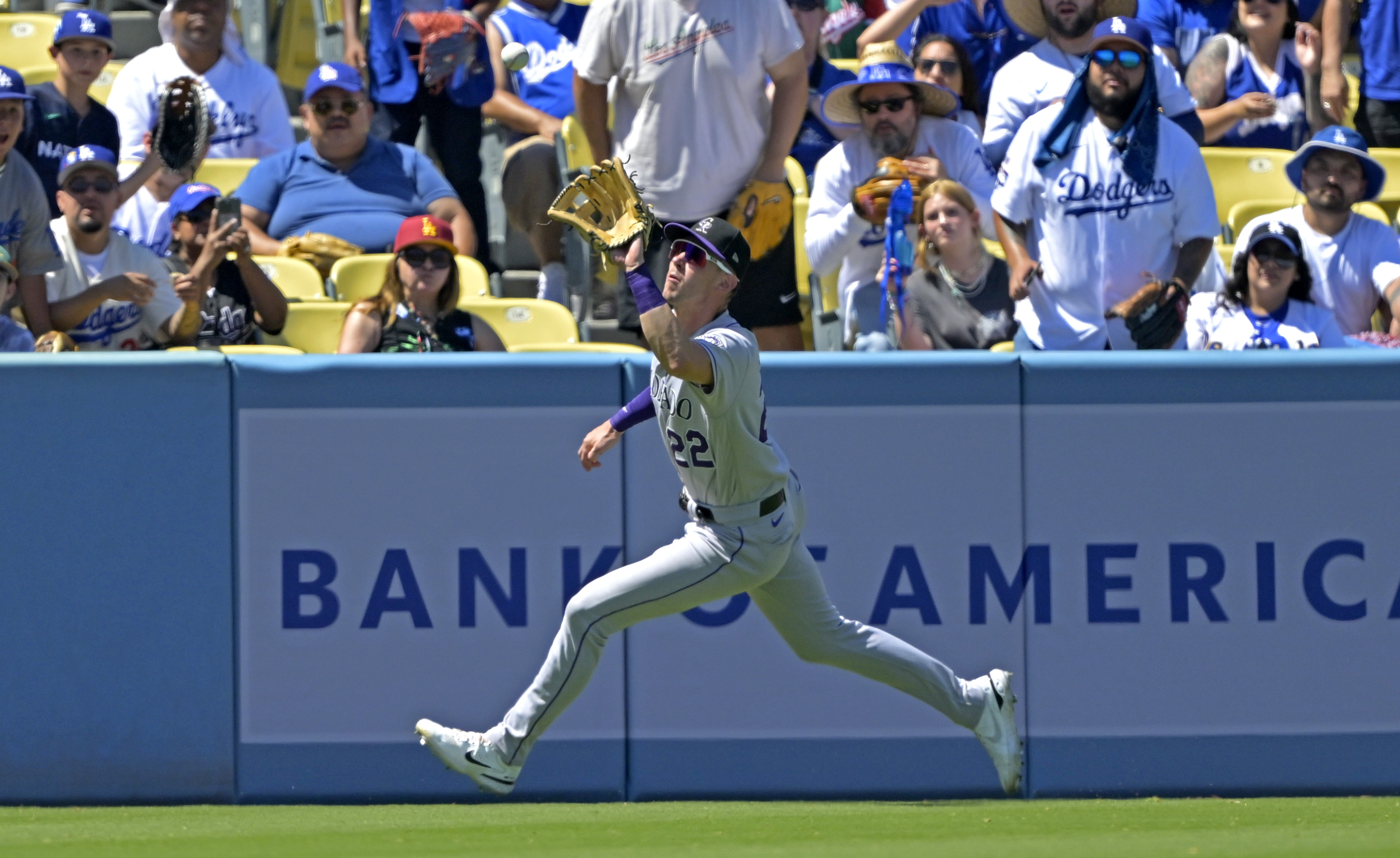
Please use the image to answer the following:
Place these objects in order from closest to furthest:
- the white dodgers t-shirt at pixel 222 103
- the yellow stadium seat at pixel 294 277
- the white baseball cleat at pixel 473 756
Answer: the white baseball cleat at pixel 473 756, the yellow stadium seat at pixel 294 277, the white dodgers t-shirt at pixel 222 103

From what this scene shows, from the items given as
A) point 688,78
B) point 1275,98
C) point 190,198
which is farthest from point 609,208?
point 1275,98

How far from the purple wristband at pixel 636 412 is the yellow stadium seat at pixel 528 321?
2325 millimetres

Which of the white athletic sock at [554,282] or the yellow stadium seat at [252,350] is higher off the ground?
the white athletic sock at [554,282]

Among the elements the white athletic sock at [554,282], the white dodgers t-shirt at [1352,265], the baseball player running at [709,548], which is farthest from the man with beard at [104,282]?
the white dodgers t-shirt at [1352,265]

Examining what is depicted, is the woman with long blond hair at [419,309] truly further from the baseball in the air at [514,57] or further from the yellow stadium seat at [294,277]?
the baseball in the air at [514,57]

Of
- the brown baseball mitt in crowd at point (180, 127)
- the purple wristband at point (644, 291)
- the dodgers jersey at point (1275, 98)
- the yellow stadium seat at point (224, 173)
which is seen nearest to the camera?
the purple wristband at point (644, 291)

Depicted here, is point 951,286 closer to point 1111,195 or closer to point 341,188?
point 1111,195

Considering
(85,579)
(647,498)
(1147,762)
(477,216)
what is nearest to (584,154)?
(477,216)

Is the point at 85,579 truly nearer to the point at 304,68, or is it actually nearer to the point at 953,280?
the point at 953,280

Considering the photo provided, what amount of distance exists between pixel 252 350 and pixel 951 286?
8.98 ft

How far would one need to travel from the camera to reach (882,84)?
7258mm

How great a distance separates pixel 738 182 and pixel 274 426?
2406 millimetres

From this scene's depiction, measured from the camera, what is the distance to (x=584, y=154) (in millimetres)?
8234

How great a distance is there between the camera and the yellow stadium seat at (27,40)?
993cm
